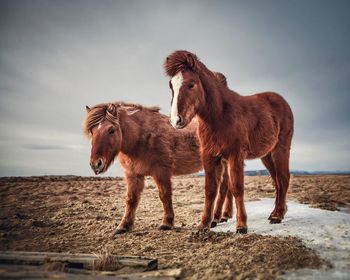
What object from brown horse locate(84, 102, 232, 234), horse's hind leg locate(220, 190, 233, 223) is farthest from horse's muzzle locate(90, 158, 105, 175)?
horse's hind leg locate(220, 190, 233, 223)

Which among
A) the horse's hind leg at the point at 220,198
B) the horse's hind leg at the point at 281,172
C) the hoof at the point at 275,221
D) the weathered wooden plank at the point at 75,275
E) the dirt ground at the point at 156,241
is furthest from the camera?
the horse's hind leg at the point at 220,198

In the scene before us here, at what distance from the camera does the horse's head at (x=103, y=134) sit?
4.79 meters

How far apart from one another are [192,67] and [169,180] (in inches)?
93.2

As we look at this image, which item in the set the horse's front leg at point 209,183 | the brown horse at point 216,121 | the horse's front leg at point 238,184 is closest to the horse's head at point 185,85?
the brown horse at point 216,121

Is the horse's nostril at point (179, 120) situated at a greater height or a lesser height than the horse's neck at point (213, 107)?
lesser

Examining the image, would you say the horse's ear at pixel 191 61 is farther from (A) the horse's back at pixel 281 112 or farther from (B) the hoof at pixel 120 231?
(B) the hoof at pixel 120 231

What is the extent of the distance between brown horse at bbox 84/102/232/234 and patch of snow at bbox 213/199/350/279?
101 centimetres

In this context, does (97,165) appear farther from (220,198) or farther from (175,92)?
(220,198)

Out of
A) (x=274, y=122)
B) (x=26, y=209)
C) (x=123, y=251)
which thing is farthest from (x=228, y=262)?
(x=26, y=209)

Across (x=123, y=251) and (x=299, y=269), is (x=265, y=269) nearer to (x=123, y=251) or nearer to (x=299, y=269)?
(x=299, y=269)

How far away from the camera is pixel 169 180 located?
5.61 m

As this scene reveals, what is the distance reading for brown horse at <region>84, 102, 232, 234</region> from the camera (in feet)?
16.6

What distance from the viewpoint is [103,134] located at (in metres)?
4.96

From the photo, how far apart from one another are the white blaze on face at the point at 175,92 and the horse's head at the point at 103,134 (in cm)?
151
